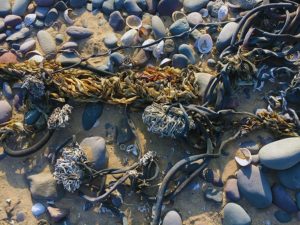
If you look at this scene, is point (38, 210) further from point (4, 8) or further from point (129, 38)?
point (4, 8)

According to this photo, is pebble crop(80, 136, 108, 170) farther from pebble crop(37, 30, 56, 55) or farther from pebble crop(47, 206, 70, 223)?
pebble crop(37, 30, 56, 55)

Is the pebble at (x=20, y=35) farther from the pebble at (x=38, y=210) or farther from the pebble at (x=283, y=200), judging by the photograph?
the pebble at (x=283, y=200)

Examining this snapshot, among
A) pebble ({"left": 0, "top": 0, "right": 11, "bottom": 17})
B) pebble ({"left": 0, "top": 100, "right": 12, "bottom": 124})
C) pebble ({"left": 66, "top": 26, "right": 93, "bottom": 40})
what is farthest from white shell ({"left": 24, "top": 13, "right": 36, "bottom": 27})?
pebble ({"left": 0, "top": 100, "right": 12, "bottom": 124})

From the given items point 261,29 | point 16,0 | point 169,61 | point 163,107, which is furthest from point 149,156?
point 16,0

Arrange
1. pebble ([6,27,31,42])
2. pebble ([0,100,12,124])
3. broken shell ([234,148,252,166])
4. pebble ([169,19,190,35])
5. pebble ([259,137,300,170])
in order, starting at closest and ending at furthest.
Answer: pebble ([259,137,300,170])
broken shell ([234,148,252,166])
pebble ([0,100,12,124])
pebble ([169,19,190,35])
pebble ([6,27,31,42])

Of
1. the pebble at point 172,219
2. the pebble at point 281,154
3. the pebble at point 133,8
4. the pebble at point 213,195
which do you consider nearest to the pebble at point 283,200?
the pebble at point 281,154

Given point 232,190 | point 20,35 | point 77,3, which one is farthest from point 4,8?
point 232,190

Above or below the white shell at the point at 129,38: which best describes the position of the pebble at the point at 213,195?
below
